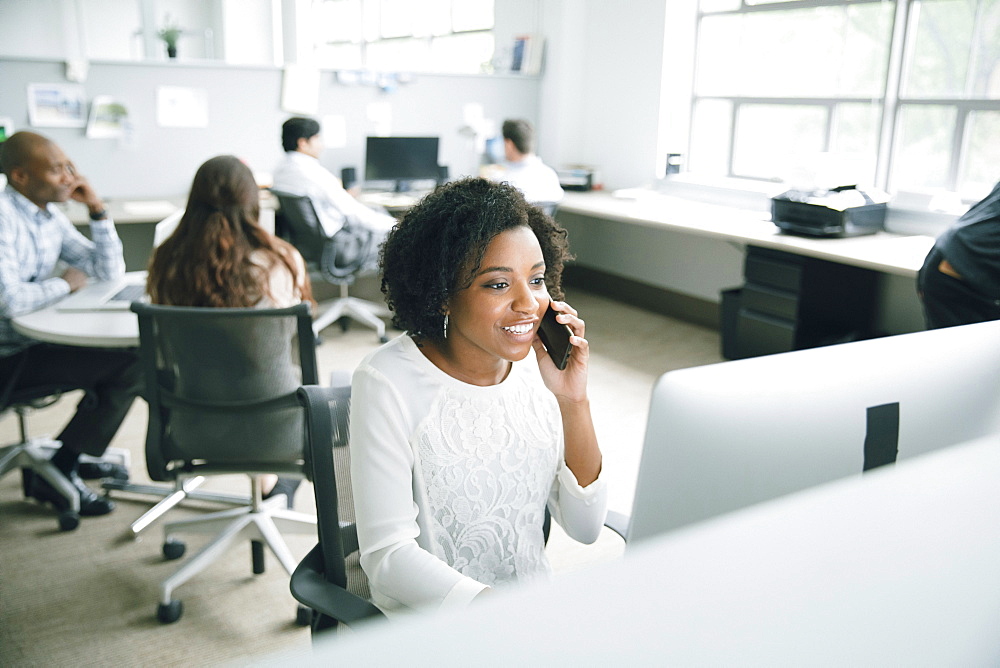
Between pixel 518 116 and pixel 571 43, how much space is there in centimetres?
57

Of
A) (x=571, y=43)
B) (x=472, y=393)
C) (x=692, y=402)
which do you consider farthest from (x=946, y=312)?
(x=571, y=43)

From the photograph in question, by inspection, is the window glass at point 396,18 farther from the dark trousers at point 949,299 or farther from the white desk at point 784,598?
the white desk at point 784,598

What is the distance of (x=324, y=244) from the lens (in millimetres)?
4129

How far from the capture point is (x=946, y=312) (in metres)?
2.70

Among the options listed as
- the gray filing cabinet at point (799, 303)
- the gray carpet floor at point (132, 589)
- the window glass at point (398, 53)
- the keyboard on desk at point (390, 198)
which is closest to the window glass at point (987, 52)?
the gray filing cabinet at point (799, 303)

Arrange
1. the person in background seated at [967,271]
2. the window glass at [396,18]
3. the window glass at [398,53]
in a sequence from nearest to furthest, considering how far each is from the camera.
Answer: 1. the person in background seated at [967,271]
2. the window glass at [398,53]
3. the window glass at [396,18]

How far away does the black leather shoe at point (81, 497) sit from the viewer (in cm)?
247

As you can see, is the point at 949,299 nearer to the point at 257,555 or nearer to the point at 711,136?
the point at 257,555

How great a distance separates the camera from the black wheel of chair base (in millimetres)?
2197

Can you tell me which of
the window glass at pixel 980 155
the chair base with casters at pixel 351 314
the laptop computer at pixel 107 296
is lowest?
the chair base with casters at pixel 351 314

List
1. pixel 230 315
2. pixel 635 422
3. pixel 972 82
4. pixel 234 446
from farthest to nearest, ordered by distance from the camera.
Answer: pixel 972 82, pixel 635 422, pixel 234 446, pixel 230 315

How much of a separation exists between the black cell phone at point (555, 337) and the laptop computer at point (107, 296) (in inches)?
61.4

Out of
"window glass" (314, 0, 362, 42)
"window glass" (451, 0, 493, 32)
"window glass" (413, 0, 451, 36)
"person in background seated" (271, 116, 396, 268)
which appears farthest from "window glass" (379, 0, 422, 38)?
"person in background seated" (271, 116, 396, 268)

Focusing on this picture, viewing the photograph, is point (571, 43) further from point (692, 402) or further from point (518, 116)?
point (692, 402)
